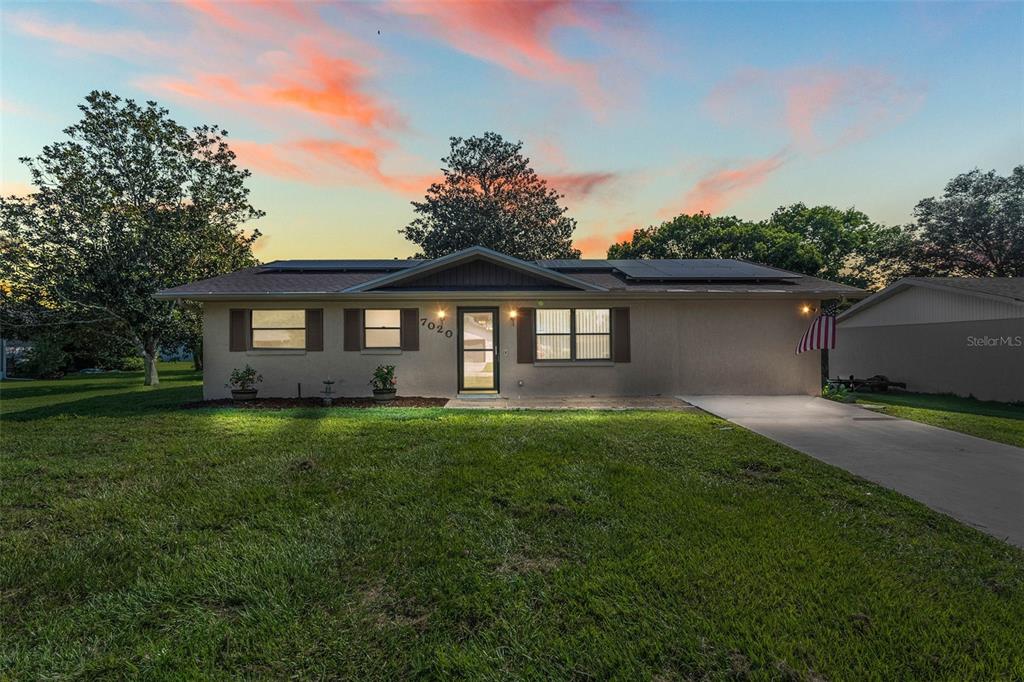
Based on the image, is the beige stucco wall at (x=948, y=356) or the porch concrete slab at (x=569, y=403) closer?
the porch concrete slab at (x=569, y=403)

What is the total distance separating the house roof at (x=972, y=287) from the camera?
1093cm

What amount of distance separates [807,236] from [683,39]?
1092 inches

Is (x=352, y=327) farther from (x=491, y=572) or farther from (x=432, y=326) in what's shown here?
(x=491, y=572)

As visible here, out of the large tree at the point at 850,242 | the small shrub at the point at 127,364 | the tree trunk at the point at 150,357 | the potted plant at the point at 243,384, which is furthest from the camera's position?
the large tree at the point at 850,242

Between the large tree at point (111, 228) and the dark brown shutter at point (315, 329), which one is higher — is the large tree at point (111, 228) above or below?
above

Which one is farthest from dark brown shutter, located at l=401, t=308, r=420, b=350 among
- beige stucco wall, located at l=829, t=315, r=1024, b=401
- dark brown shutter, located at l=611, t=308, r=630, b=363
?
beige stucco wall, located at l=829, t=315, r=1024, b=401

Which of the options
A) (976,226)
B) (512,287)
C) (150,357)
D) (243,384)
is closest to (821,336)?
(512,287)

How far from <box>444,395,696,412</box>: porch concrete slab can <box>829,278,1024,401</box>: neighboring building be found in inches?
349

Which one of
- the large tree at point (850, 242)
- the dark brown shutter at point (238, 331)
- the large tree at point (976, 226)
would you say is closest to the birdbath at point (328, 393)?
the dark brown shutter at point (238, 331)

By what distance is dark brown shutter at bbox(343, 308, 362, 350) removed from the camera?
10352mm

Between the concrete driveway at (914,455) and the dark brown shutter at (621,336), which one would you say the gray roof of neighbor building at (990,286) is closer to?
the concrete driveway at (914,455)

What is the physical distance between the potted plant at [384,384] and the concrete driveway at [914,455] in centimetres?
673

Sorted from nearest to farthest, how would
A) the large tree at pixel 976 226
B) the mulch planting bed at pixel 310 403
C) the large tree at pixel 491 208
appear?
the mulch planting bed at pixel 310 403 → the large tree at pixel 976 226 → the large tree at pixel 491 208

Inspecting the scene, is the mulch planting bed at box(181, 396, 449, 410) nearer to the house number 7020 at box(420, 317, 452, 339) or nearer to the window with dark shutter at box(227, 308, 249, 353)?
the window with dark shutter at box(227, 308, 249, 353)
